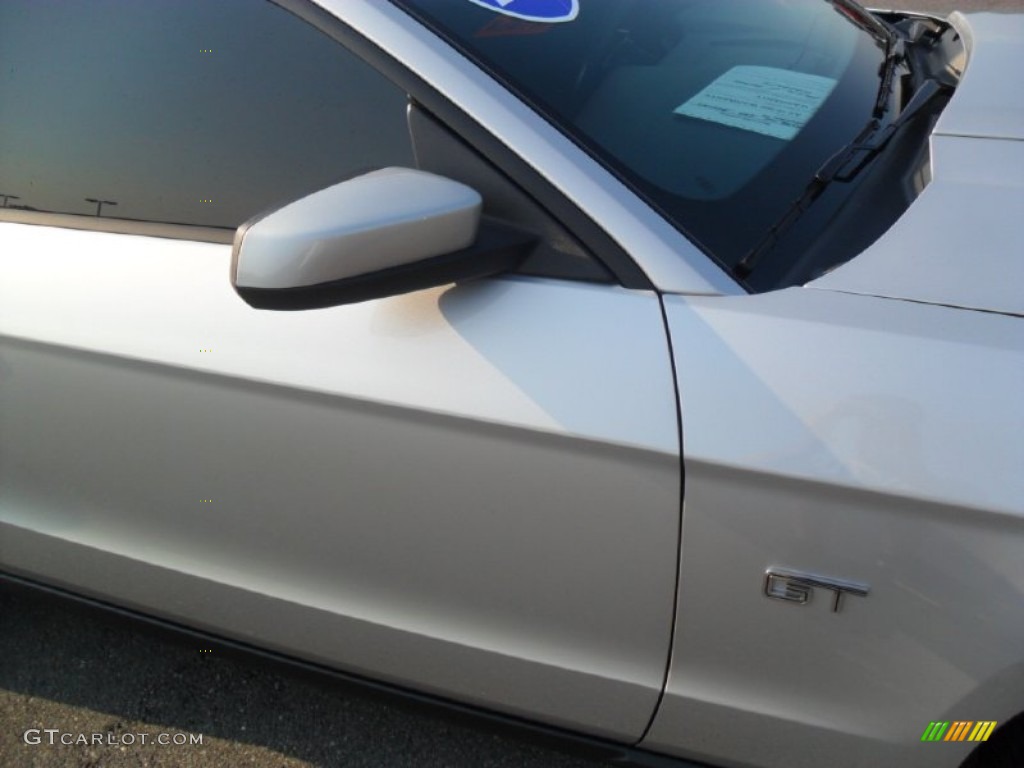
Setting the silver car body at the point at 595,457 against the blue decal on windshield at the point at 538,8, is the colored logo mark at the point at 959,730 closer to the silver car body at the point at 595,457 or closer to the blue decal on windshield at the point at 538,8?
the silver car body at the point at 595,457

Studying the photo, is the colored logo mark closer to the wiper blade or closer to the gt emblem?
the gt emblem

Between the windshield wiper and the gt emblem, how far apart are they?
1.28 feet

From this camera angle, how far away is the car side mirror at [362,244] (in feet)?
3.74

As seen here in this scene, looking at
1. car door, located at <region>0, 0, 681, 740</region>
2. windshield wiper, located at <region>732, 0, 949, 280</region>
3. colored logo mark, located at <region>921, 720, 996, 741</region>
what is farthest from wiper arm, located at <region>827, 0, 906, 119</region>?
colored logo mark, located at <region>921, 720, 996, 741</region>

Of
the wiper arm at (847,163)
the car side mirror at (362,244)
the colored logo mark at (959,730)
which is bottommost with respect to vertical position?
the colored logo mark at (959,730)

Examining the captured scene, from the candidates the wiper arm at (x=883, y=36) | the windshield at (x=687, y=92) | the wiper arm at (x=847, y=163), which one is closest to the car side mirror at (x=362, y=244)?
the windshield at (x=687, y=92)

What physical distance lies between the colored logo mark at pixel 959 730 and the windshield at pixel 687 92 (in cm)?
65

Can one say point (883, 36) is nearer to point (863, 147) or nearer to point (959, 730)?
point (863, 147)

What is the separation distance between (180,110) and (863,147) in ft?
3.67

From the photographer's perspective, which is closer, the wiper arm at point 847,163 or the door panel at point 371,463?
the door panel at point 371,463

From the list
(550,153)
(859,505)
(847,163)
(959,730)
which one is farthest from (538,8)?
(959,730)

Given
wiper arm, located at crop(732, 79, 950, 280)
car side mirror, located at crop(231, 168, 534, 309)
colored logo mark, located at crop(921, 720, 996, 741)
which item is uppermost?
wiper arm, located at crop(732, 79, 950, 280)

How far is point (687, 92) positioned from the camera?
160 cm

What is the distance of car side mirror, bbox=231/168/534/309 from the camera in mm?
1139
